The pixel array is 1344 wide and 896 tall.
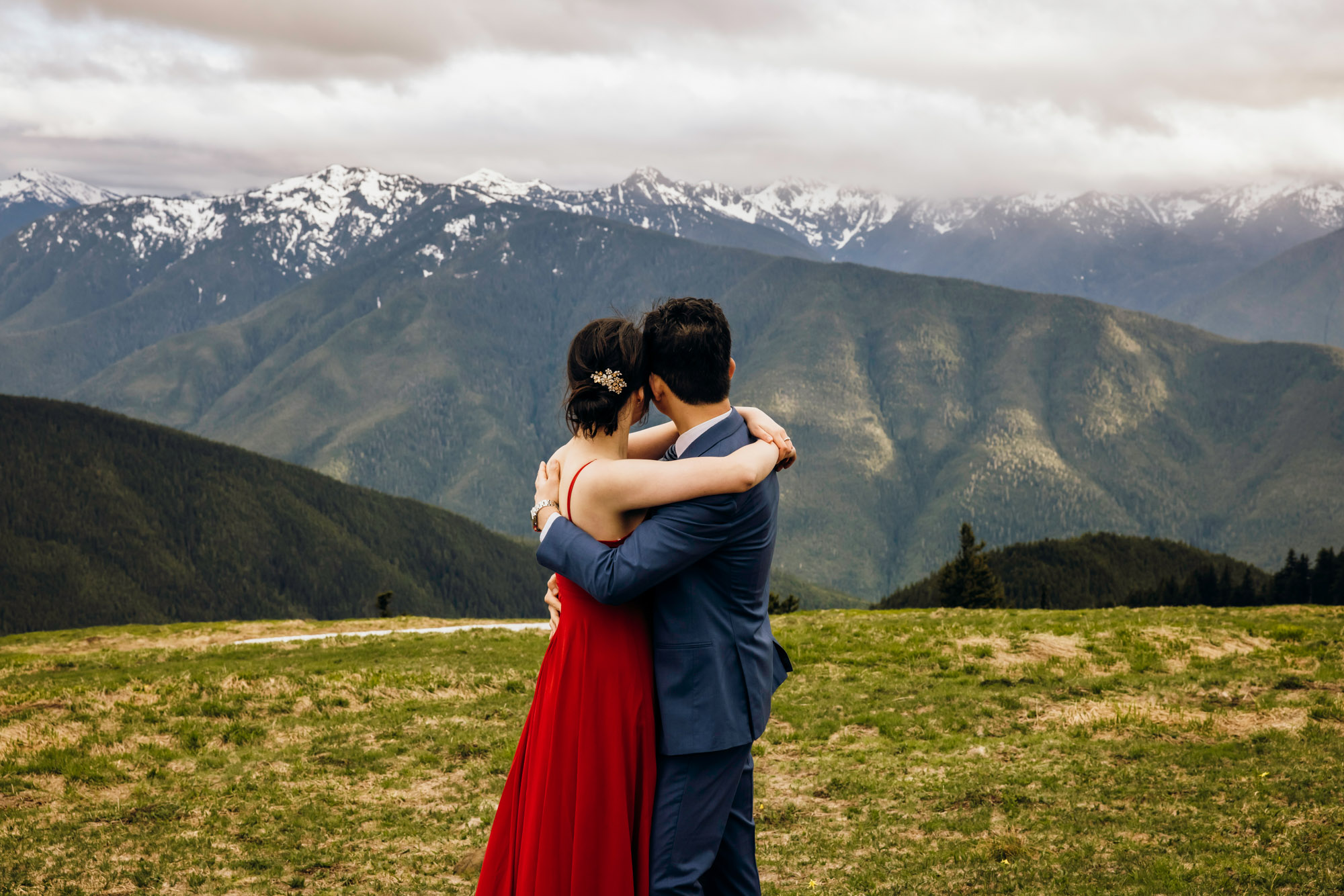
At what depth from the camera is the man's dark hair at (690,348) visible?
568 cm

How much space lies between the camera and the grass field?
9906 mm

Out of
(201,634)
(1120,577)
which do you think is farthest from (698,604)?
(1120,577)

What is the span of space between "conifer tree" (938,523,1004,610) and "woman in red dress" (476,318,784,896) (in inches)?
2609

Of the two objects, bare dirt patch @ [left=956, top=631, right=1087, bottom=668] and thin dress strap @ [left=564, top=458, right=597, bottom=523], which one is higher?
thin dress strap @ [left=564, top=458, right=597, bottom=523]

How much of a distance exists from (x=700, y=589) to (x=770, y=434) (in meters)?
1.20

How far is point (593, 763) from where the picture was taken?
555 centimetres

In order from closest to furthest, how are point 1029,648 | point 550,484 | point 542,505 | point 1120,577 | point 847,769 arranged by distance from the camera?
point 542,505 → point 550,484 → point 847,769 → point 1029,648 → point 1120,577

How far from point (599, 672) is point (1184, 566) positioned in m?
174

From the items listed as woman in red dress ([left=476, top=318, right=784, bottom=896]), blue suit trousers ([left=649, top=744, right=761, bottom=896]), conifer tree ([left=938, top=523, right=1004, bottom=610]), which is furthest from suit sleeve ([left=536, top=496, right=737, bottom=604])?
conifer tree ([left=938, top=523, right=1004, bottom=610])

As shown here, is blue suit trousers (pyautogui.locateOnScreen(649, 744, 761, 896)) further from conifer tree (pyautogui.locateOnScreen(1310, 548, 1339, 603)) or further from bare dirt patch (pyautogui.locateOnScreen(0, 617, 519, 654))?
conifer tree (pyautogui.locateOnScreen(1310, 548, 1339, 603))

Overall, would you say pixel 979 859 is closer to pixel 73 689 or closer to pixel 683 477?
pixel 683 477

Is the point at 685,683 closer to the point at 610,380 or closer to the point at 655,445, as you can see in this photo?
the point at 655,445

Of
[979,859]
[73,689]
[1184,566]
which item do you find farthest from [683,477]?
[1184,566]

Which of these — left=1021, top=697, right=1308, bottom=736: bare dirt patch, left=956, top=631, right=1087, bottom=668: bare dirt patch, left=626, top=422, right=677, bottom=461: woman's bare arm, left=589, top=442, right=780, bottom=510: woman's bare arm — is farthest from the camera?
left=956, top=631, right=1087, bottom=668: bare dirt patch
